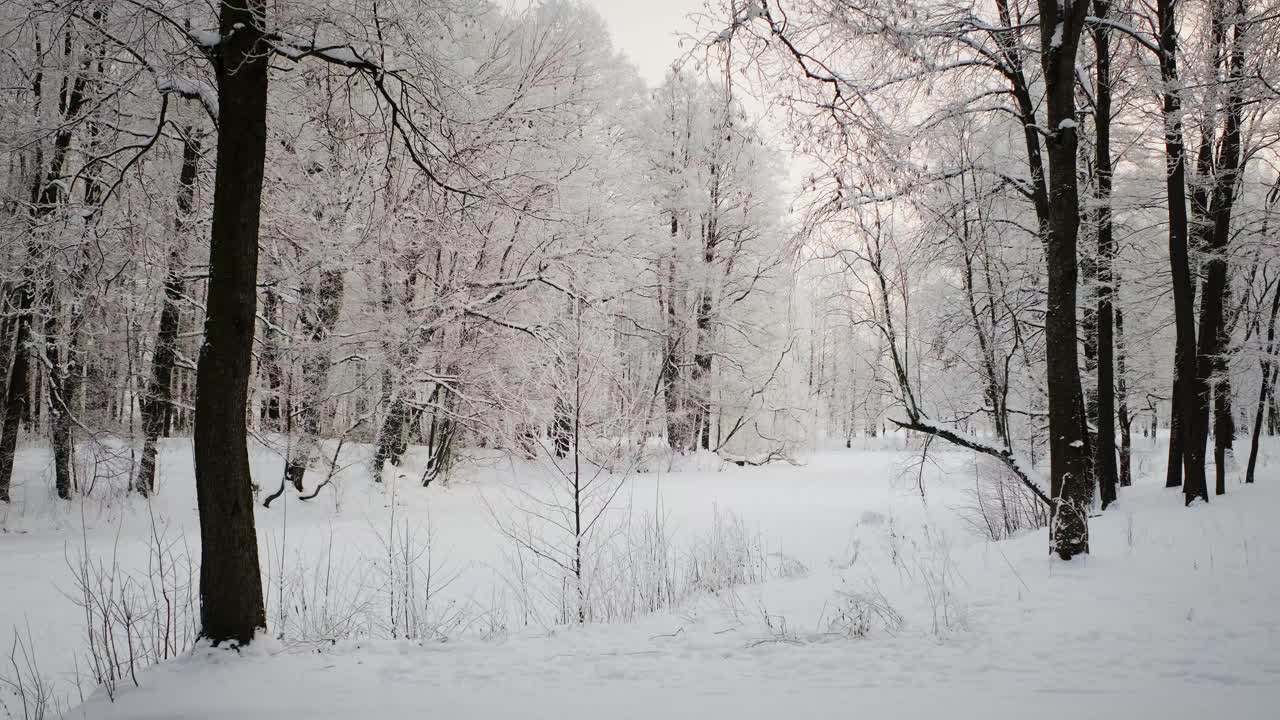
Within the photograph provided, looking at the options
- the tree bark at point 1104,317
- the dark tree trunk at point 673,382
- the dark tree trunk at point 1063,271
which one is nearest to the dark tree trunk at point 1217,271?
the tree bark at point 1104,317

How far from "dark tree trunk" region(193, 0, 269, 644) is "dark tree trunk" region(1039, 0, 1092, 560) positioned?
220 inches

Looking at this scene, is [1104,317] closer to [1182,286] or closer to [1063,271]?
[1182,286]

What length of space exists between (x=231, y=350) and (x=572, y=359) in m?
2.78

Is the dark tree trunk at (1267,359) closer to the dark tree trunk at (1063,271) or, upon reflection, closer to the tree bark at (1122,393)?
the tree bark at (1122,393)

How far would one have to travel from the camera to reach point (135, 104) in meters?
7.59

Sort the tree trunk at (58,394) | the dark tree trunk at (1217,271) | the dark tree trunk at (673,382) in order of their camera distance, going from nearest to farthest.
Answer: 1. the dark tree trunk at (1217,271)
2. the tree trunk at (58,394)
3. the dark tree trunk at (673,382)

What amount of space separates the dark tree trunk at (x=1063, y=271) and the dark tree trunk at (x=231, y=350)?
5586 mm

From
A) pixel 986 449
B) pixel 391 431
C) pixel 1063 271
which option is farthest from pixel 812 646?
pixel 391 431

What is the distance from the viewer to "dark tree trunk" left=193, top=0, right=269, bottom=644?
351 cm

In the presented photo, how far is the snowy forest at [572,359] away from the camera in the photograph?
3406 millimetres

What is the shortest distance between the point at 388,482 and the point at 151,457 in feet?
11.6

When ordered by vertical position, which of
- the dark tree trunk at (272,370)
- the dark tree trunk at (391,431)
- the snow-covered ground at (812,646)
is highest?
the dark tree trunk at (272,370)

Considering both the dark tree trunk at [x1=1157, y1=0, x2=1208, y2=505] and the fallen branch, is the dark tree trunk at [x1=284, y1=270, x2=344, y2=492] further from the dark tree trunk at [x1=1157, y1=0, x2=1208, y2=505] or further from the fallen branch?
the dark tree trunk at [x1=1157, y1=0, x2=1208, y2=505]

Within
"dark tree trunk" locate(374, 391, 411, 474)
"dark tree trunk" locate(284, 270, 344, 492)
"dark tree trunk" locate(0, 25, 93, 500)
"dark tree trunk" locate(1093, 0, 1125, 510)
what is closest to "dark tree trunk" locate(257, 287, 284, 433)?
"dark tree trunk" locate(284, 270, 344, 492)
